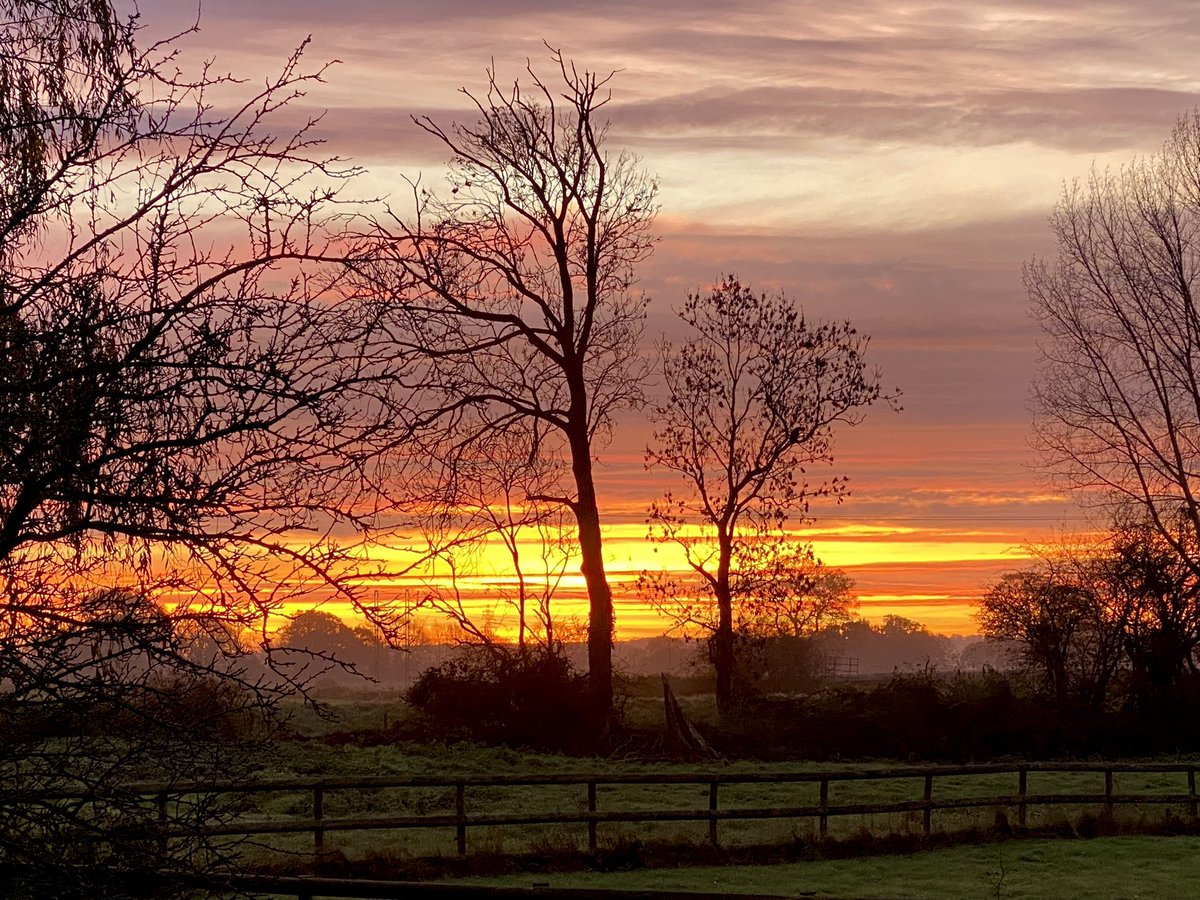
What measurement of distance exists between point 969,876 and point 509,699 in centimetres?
1464

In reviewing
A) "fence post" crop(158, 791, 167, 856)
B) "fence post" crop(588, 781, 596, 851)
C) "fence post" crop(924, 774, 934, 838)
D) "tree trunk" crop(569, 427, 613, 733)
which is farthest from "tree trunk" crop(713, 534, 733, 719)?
"fence post" crop(158, 791, 167, 856)

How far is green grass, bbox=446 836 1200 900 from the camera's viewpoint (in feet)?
54.0

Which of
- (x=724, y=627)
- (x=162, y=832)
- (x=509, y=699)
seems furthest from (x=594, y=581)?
(x=162, y=832)

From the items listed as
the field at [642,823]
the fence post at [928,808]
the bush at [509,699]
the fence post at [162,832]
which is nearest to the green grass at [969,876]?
the field at [642,823]

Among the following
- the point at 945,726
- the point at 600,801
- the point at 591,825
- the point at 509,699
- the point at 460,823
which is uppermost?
the point at 509,699

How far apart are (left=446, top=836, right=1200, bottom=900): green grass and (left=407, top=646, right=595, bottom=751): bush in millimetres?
11774

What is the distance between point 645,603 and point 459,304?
11.5 m

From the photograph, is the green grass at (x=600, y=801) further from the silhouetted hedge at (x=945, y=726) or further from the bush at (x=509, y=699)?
the silhouetted hedge at (x=945, y=726)

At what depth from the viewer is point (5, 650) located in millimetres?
6355

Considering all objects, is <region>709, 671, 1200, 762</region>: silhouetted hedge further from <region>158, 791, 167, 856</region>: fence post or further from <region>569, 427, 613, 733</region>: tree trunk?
<region>158, 791, 167, 856</region>: fence post

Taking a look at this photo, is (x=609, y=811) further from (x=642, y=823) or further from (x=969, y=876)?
(x=969, y=876)

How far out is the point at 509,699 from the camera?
30391 mm

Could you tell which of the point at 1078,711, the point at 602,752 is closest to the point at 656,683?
the point at 1078,711

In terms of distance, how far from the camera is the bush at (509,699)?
2978 centimetres
